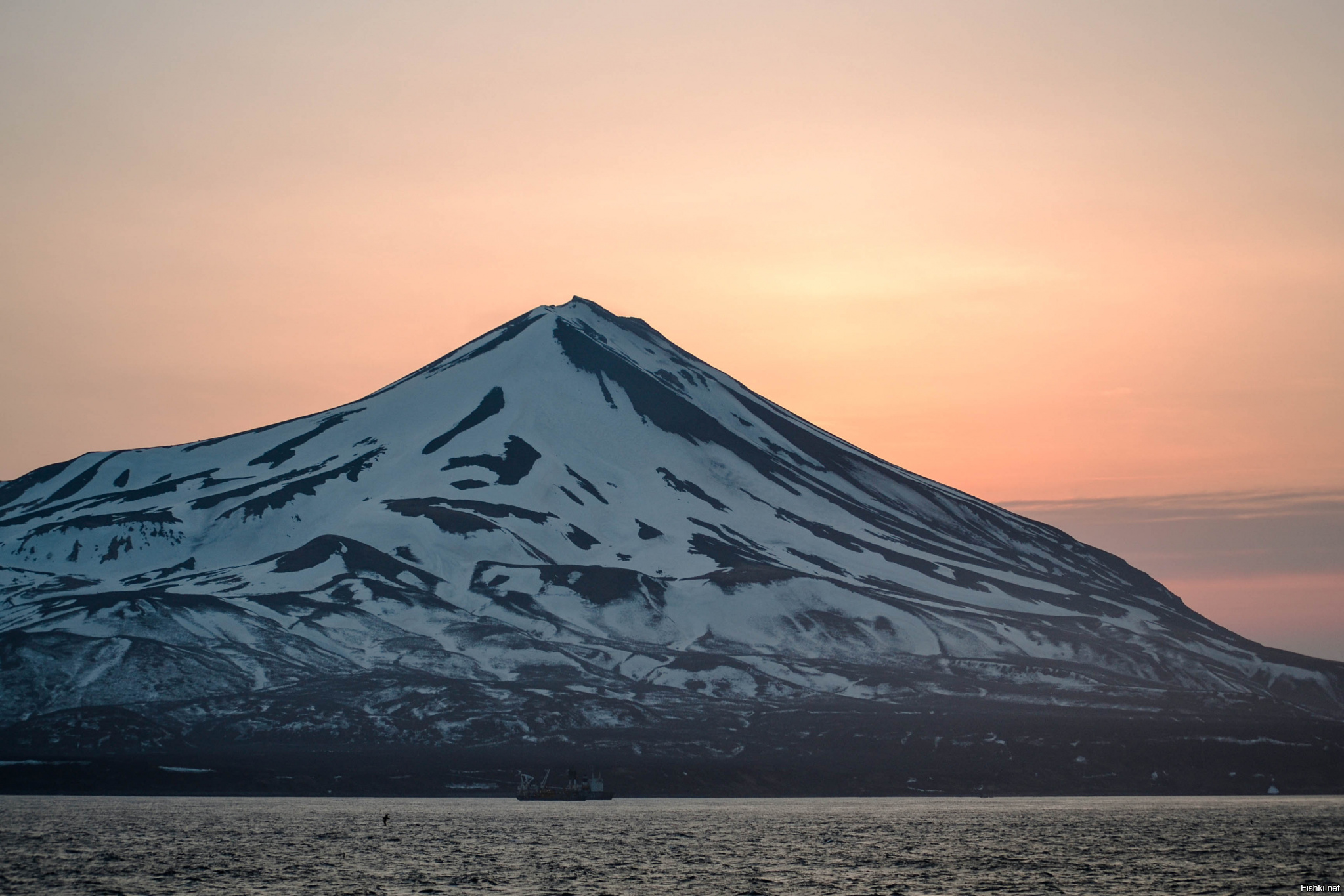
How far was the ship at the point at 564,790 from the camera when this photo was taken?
17888cm

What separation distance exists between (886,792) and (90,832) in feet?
361

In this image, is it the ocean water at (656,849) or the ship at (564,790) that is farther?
the ship at (564,790)

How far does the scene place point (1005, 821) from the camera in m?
142

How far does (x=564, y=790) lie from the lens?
180375 millimetres

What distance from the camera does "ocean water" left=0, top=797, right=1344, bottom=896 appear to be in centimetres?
8512

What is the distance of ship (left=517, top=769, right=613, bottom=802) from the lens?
178875mm

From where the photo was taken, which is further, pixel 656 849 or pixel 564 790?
pixel 564 790

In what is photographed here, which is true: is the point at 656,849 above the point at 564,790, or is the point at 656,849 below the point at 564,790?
below

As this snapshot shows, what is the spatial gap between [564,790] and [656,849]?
73.7 meters

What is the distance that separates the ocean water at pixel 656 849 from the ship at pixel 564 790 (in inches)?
531

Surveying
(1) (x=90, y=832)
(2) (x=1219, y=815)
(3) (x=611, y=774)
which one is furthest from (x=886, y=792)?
(1) (x=90, y=832)

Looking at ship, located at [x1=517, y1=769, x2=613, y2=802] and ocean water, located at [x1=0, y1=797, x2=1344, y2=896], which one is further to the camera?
ship, located at [x1=517, y1=769, x2=613, y2=802]

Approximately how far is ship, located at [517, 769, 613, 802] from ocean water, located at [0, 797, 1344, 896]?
13.5 meters

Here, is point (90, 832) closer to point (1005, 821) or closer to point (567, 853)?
point (567, 853)
